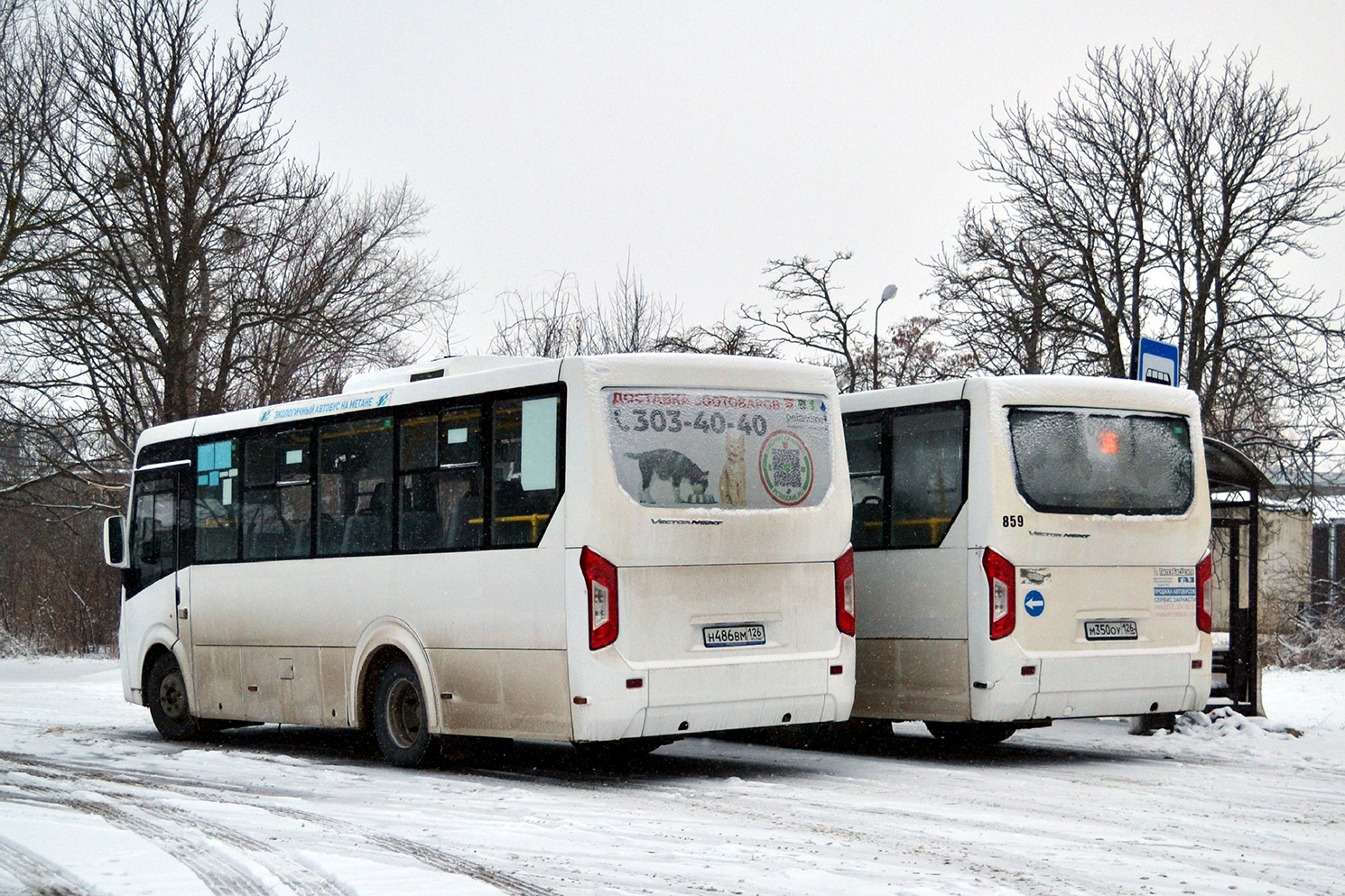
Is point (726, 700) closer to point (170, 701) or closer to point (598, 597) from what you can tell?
point (598, 597)

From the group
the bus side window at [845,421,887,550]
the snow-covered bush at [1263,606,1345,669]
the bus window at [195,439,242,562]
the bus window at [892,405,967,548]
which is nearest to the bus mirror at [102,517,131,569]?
the bus window at [195,439,242,562]

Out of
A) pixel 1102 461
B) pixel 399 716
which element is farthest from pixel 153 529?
pixel 1102 461

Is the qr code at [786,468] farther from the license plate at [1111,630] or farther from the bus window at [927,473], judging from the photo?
the license plate at [1111,630]

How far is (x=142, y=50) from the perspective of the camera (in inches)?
1104

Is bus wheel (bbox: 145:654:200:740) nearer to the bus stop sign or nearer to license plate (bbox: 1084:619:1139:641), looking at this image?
license plate (bbox: 1084:619:1139:641)

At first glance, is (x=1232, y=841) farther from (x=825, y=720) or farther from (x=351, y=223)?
(x=351, y=223)

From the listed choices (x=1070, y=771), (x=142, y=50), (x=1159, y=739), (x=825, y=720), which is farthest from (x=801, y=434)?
(x=142, y=50)

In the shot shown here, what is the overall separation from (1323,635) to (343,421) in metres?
22.6

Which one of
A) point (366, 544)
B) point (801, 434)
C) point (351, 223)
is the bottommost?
point (366, 544)

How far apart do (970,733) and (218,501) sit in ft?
22.3

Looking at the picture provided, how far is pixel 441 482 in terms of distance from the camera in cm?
1167

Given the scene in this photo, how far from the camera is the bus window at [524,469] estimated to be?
35.2 ft

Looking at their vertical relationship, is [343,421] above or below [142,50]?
below

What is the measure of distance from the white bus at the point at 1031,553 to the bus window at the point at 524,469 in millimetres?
3284
